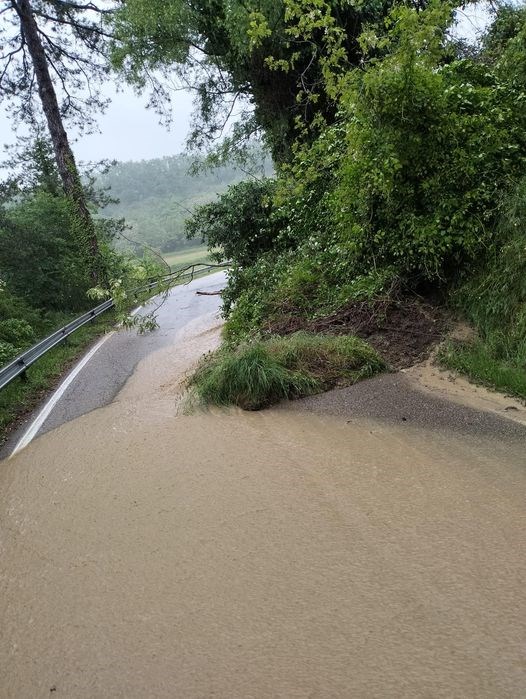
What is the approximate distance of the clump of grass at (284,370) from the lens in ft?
22.1

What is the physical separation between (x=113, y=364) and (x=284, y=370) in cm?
525

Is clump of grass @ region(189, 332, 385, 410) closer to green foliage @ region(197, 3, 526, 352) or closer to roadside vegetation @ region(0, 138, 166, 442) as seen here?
green foliage @ region(197, 3, 526, 352)

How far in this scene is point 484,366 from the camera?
6168 mm

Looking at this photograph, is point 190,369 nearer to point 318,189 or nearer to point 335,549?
point 318,189

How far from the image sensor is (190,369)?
9.02 metres

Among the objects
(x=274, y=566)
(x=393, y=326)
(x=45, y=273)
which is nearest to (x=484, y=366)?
(x=393, y=326)

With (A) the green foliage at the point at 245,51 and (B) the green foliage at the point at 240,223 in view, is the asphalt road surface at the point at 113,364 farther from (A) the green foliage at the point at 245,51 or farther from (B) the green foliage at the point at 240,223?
(A) the green foliage at the point at 245,51

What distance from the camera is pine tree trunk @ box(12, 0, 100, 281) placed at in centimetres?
1731

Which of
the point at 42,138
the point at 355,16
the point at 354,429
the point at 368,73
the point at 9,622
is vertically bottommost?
the point at 354,429

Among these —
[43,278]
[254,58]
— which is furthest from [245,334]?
[43,278]

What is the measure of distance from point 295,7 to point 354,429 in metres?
5.86

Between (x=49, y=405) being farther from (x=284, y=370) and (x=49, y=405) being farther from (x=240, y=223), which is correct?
(x=240, y=223)

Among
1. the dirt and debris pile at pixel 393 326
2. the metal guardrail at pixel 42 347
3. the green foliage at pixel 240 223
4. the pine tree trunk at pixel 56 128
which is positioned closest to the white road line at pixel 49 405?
the metal guardrail at pixel 42 347

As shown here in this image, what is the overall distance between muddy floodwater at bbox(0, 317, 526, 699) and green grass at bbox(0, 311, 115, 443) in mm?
2701
